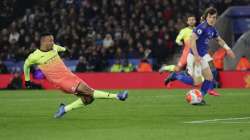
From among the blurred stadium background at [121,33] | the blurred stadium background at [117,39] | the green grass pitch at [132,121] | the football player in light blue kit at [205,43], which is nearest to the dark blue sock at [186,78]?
the green grass pitch at [132,121]

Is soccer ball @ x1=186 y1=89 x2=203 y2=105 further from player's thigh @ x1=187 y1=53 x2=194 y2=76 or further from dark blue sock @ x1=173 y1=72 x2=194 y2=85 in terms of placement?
dark blue sock @ x1=173 y1=72 x2=194 y2=85

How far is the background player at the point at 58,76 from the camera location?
15.3 m

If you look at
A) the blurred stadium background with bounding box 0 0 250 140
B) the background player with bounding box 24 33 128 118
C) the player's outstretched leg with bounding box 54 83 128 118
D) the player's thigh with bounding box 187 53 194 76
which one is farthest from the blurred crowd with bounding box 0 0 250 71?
the player's outstretched leg with bounding box 54 83 128 118

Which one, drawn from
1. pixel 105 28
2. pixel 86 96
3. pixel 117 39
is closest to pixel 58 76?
pixel 86 96

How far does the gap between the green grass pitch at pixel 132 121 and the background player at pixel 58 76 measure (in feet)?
1.12

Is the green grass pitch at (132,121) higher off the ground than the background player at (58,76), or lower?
lower

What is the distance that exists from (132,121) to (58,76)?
2.24m

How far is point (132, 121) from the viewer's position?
14211mm

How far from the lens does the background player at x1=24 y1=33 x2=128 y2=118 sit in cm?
1534

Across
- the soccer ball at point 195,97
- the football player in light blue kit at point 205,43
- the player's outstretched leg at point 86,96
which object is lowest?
the soccer ball at point 195,97

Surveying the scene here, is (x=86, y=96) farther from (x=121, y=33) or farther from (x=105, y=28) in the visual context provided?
(x=105, y=28)

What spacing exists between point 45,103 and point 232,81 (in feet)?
36.6

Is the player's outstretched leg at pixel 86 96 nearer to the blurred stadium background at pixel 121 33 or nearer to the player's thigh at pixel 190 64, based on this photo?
the player's thigh at pixel 190 64

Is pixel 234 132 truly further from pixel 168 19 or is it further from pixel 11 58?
pixel 11 58
